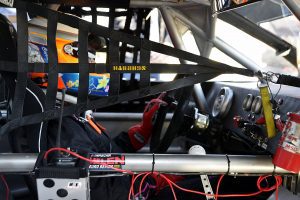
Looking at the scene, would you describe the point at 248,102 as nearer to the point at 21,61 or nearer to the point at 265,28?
the point at 265,28

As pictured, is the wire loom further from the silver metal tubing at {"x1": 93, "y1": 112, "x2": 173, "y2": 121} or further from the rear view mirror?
the silver metal tubing at {"x1": 93, "y1": 112, "x2": 173, "y2": 121}

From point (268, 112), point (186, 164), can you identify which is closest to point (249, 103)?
point (268, 112)

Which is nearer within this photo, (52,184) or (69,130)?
(52,184)

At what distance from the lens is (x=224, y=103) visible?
1.56m

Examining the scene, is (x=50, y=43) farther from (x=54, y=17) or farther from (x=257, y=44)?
(x=257, y=44)

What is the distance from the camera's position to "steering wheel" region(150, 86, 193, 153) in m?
1.42

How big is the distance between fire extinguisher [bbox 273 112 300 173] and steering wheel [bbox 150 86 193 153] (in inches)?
21.5

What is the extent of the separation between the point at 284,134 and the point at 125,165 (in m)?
0.45

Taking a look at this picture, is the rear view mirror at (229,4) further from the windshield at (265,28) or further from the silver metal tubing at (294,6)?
the windshield at (265,28)

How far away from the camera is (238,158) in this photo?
973 mm

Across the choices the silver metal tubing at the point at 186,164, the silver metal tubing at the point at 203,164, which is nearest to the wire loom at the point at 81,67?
the silver metal tubing at the point at 186,164

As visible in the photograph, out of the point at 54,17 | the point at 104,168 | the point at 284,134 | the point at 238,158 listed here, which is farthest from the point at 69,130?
the point at 284,134

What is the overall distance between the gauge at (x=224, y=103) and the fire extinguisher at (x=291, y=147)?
0.65 metres

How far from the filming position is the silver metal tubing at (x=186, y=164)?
917mm
